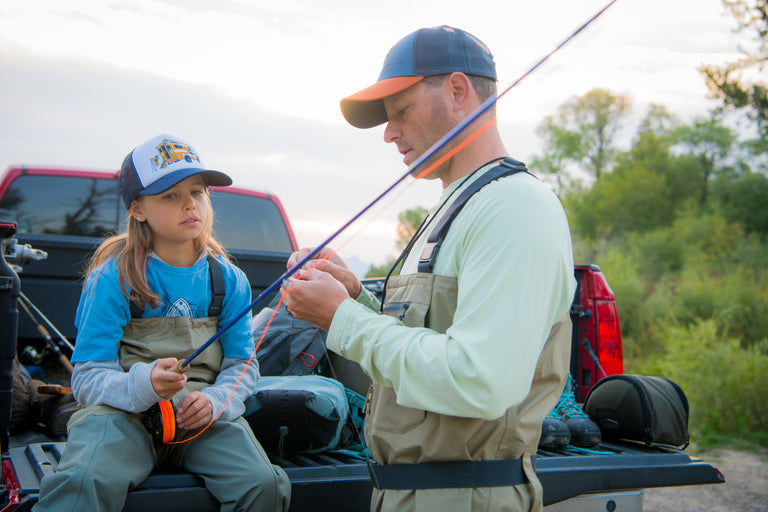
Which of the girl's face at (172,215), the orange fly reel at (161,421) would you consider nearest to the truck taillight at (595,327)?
the girl's face at (172,215)

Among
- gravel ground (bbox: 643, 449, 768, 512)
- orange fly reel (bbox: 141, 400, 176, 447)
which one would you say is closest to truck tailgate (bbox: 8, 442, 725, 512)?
orange fly reel (bbox: 141, 400, 176, 447)

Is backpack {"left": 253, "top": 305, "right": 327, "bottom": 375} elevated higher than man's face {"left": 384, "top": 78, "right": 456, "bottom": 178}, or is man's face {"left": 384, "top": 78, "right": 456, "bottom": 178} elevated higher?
man's face {"left": 384, "top": 78, "right": 456, "bottom": 178}

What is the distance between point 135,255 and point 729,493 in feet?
19.9

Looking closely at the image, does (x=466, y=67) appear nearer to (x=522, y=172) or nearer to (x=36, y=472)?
(x=522, y=172)

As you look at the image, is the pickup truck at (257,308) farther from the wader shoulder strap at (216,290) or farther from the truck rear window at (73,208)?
the wader shoulder strap at (216,290)

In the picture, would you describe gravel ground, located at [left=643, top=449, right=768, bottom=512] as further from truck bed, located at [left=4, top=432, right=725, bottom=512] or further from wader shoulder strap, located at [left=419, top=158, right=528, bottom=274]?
wader shoulder strap, located at [left=419, top=158, right=528, bottom=274]

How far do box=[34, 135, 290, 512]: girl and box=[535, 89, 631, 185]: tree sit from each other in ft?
126

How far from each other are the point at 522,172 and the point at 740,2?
15.0m

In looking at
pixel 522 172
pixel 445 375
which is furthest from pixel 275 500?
pixel 522 172

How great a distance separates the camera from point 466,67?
1874 millimetres

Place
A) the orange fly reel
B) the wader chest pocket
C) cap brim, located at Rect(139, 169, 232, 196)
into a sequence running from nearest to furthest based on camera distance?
the wader chest pocket < the orange fly reel < cap brim, located at Rect(139, 169, 232, 196)

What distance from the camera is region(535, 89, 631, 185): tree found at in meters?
39.2

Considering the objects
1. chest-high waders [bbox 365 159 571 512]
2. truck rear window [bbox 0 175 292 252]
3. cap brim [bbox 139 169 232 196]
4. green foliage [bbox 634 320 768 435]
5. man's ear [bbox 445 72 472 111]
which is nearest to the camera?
chest-high waders [bbox 365 159 571 512]

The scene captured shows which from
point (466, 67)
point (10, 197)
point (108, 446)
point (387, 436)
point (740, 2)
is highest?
point (740, 2)
